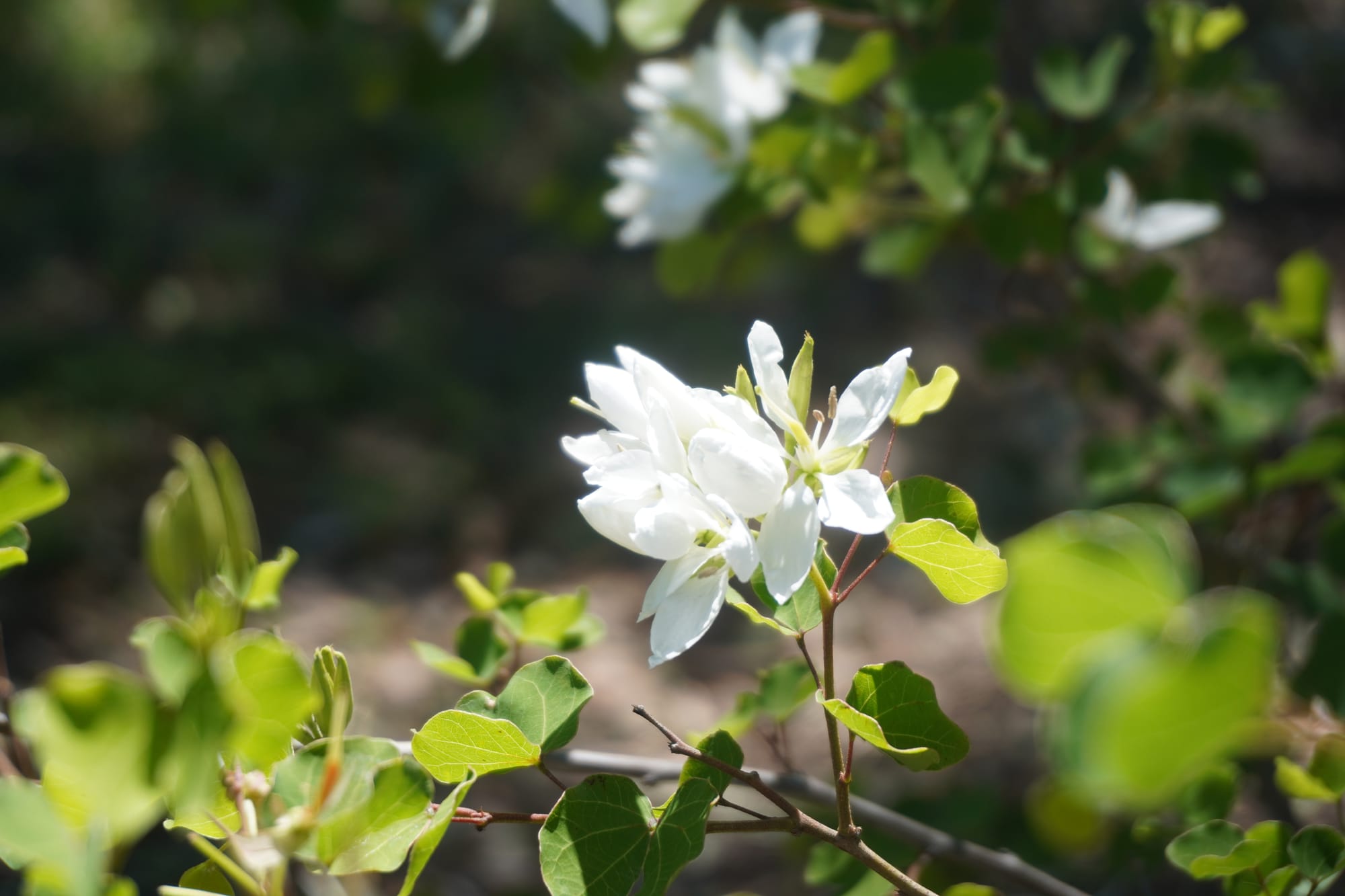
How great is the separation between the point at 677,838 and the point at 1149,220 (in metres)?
0.88

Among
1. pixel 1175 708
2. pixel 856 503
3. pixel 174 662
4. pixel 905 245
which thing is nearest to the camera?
pixel 1175 708

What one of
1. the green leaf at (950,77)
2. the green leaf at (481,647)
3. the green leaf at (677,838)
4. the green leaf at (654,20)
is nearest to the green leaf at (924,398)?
the green leaf at (677,838)

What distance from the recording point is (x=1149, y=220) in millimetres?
1018

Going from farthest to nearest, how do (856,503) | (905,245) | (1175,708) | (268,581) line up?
(905,245), (268,581), (856,503), (1175,708)

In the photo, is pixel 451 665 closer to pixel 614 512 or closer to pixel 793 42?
pixel 614 512

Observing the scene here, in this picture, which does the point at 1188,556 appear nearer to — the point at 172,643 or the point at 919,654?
the point at 172,643

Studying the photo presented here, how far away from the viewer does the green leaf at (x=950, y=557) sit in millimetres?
458

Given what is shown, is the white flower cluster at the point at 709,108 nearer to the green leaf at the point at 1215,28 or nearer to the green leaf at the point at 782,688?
the green leaf at the point at 1215,28

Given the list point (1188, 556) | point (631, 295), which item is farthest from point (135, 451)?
point (1188, 556)

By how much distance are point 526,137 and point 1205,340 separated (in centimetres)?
323

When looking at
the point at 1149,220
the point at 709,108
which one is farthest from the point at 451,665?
the point at 1149,220

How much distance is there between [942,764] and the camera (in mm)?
516

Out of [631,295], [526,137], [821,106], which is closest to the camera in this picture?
[821,106]

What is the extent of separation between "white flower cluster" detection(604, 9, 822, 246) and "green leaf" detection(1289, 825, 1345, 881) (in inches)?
28.1
